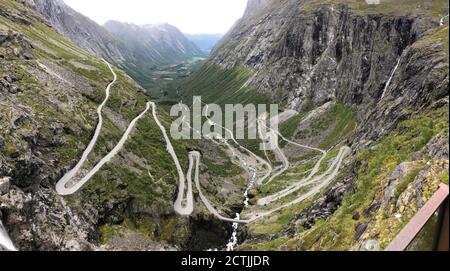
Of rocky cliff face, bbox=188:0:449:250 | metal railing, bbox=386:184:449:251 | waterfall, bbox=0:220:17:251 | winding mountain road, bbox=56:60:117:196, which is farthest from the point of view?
winding mountain road, bbox=56:60:117:196

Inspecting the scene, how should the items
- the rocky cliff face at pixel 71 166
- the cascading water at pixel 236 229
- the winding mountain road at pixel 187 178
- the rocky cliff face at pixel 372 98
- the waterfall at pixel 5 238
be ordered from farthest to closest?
the cascading water at pixel 236 229, the winding mountain road at pixel 187 178, the rocky cliff face at pixel 71 166, the waterfall at pixel 5 238, the rocky cliff face at pixel 372 98

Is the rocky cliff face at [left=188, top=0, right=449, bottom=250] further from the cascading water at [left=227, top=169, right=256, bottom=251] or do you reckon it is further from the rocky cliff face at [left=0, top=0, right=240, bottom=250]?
the rocky cliff face at [left=0, top=0, right=240, bottom=250]

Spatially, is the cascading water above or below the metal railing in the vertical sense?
below

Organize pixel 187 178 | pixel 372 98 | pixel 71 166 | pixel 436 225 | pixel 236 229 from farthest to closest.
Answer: pixel 372 98 < pixel 187 178 < pixel 236 229 < pixel 71 166 < pixel 436 225

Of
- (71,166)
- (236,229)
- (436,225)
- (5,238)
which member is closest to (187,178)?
(236,229)

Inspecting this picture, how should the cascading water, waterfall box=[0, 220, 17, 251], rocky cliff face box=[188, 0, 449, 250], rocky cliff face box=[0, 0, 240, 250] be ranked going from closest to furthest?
rocky cliff face box=[188, 0, 449, 250]
waterfall box=[0, 220, 17, 251]
rocky cliff face box=[0, 0, 240, 250]
the cascading water

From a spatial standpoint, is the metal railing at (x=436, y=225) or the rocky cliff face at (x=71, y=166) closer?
the metal railing at (x=436, y=225)

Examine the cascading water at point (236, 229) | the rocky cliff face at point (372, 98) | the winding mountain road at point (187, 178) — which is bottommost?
the cascading water at point (236, 229)

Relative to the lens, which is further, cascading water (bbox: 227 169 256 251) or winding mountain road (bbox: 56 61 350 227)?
cascading water (bbox: 227 169 256 251)

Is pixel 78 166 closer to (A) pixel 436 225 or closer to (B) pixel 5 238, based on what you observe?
(B) pixel 5 238

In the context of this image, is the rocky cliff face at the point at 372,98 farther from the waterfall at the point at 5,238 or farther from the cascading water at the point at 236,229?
the waterfall at the point at 5,238

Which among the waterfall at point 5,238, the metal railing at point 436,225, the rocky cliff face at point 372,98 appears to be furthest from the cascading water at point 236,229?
the metal railing at point 436,225

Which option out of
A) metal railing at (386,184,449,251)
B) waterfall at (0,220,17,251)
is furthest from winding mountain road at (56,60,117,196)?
metal railing at (386,184,449,251)
